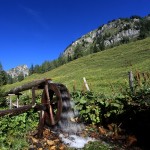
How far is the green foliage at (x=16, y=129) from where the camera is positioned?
1073cm

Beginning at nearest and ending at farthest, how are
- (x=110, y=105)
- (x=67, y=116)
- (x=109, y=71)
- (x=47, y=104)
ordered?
(x=110, y=105), (x=47, y=104), (x=67, y=116), (x=109, y=71)

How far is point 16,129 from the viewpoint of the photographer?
12250mm

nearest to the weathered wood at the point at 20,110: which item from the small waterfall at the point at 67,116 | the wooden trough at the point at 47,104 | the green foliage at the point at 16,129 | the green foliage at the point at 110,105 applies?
the wooden trough at the point at 47,104

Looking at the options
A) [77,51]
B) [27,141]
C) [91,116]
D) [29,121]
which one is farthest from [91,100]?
[77,51]

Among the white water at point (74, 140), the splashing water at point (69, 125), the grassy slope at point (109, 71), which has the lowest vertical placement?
the white water at point (74, 140)

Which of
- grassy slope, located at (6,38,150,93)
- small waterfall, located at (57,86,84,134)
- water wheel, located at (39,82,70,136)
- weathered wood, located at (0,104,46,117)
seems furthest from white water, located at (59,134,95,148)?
grassy slope, located at (6,38,150,93)

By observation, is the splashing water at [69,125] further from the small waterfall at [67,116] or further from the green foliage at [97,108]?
the green foliage at [97,108]

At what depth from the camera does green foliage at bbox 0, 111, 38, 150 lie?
10.7 metres

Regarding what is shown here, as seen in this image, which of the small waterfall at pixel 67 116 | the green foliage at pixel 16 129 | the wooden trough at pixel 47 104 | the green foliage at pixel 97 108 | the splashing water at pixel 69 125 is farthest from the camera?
the small waterfall at pixel 67 116

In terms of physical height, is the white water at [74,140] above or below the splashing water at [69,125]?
below

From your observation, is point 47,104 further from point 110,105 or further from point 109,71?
point 109,71

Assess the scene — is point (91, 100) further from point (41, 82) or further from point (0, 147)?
point (0, 147)


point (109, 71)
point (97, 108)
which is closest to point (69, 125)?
point (97, 108)

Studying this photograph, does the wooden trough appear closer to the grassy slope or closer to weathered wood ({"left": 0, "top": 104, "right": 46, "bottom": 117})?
weathered wood ({"left": 0, "top": 104, "right": 46, "bottom": 117})
